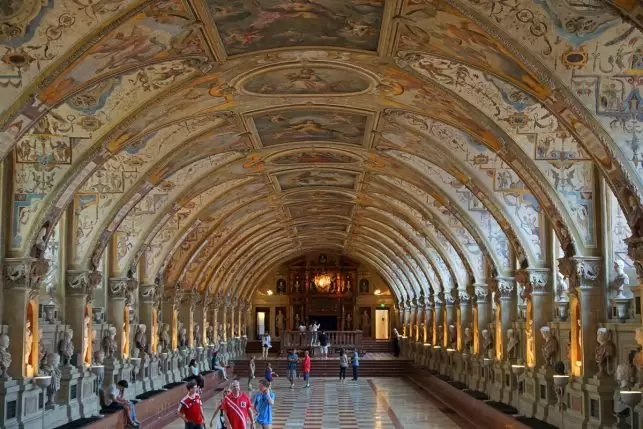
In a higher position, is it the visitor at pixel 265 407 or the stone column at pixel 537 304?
the stone column at pixel 537 304

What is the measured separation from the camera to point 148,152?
69.1ft

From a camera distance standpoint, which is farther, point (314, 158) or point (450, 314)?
point (450, 314)

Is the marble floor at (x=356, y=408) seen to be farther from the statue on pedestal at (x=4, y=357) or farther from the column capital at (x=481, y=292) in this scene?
the statue on pedestal at (x=4, y=357)

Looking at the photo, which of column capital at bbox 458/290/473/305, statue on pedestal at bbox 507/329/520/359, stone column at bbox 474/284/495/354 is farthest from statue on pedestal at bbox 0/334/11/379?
column capital at bbox 458/290/473/305

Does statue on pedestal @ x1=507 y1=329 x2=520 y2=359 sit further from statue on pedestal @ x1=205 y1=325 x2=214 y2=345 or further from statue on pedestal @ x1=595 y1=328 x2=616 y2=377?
statue on pedestal @ x1=205 y1=325 x2=214 y2=345

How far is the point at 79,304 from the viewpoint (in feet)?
71.1

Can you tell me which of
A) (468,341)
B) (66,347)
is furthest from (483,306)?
(66,347)

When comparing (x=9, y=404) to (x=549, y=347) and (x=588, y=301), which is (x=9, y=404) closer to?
(x=588, y=301)

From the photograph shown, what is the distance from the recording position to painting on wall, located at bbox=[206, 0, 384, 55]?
1296cm

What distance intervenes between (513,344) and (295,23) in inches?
501

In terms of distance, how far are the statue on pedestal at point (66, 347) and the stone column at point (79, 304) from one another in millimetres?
844

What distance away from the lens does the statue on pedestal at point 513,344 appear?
2344cm

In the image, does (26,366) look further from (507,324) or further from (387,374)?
(387,374)

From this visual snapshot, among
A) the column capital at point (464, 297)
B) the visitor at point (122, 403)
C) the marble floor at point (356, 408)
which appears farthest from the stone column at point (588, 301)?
the column capital at point (464, 297)
